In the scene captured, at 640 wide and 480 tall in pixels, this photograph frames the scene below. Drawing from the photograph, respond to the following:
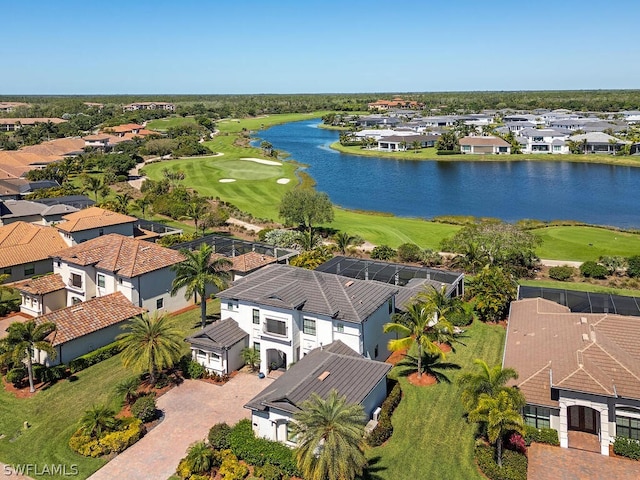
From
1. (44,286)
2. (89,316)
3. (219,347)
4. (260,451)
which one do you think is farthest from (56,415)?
(44,286)

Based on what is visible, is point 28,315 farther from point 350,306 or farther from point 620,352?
point 620,352

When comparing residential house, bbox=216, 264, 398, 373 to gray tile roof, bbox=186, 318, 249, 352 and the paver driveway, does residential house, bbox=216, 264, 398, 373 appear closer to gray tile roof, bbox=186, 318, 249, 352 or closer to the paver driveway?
gray tile roof, bbox=186, 318, 249, 352

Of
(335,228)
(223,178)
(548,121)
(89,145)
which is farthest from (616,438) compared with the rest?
(548,121)

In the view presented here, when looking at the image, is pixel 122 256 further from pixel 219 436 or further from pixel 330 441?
pixel 330 441

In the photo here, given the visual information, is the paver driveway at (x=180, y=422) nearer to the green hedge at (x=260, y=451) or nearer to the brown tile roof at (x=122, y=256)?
the green hedge at (x=260, y=451)

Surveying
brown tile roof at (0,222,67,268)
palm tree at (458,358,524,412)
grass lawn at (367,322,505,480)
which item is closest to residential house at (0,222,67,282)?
brown tile roof at (0,222,67,268)

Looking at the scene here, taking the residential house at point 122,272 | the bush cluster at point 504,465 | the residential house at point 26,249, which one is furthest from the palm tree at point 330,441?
the residential house at point 26,249
